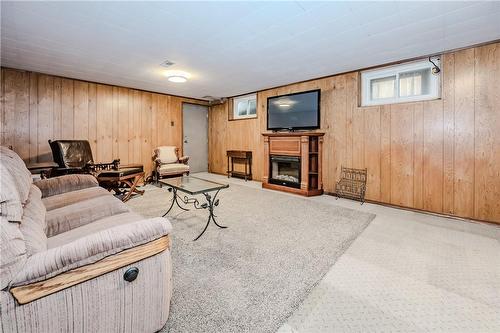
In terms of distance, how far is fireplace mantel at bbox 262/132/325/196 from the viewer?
4.27 meters

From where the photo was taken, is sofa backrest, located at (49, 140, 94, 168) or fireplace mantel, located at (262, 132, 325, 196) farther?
fireplace mantel, located at (262, 132, 325, 196)

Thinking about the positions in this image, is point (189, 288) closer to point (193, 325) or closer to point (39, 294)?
point (193, 325)

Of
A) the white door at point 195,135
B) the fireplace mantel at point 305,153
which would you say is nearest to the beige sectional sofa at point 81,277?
the fireplace mantel at point 305,153

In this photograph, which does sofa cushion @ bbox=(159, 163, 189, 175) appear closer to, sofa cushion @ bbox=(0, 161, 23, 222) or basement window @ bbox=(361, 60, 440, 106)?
basement window @ bbox=(361, 60, 440, 106)

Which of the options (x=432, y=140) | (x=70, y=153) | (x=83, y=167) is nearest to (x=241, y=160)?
(x=83, y=167)

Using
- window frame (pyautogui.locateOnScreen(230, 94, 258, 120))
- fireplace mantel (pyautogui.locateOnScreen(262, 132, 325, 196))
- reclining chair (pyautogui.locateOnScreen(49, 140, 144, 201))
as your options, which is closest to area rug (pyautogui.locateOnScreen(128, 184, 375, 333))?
reclining chair (pyautogui.locateOnScreen(49, 140, 144, 201))

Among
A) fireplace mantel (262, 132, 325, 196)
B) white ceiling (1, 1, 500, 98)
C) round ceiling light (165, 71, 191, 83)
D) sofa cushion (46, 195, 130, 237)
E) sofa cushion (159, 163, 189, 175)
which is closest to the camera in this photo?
sofa cushion (46, 195, 130, 237)

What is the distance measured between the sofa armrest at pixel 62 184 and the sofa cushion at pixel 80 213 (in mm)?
460

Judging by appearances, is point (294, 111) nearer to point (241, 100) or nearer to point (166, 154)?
point (241, 100)

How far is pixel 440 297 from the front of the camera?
4.97 feet

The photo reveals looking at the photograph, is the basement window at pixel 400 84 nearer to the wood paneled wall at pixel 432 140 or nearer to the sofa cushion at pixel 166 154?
the wood paneled wall at pixel 432 140

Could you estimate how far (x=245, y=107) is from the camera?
6.09 m

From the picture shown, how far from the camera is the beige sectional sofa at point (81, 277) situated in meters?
0.82

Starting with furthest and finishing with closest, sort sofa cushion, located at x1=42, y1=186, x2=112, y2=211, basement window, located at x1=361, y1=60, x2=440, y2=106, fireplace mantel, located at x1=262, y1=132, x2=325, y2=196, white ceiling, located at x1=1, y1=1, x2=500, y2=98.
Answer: fireplace mantel, located at x1=262, y1=132, x2=325, y2=196, basement window, located at x1=361, y1=60, x2=440, y2=106, white ceiling, located at x1=1, y1=1, x2=500, y2=98, sofa cushion, located at x1=42, y1=186, x2=112, y2=211
